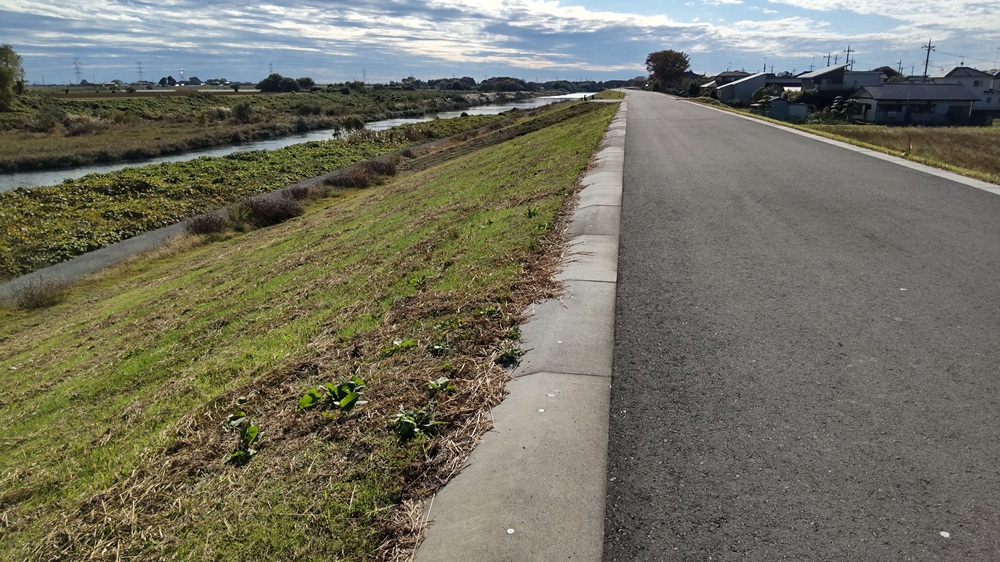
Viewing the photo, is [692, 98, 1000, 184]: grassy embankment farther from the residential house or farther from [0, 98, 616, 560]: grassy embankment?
the residential house

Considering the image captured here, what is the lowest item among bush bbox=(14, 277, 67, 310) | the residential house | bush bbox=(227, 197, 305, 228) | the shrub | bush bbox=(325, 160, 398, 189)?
bush bbox=(14, 277, 67, 310)

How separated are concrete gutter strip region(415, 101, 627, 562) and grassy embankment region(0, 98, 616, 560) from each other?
16 centimetres

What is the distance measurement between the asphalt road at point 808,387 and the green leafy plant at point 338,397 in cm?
180

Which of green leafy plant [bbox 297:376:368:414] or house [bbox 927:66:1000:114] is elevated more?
house [bbox 927:66:1000:114]

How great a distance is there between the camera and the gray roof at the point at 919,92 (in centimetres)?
5406

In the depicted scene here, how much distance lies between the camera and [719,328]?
182 inches

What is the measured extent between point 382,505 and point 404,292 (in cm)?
414

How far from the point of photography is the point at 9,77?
214ft

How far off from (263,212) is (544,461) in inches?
906

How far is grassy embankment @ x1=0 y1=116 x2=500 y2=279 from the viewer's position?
2136 cm

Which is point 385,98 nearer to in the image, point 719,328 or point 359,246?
point 359,246

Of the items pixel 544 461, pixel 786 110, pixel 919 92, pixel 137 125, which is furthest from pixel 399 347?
pixel 137 125

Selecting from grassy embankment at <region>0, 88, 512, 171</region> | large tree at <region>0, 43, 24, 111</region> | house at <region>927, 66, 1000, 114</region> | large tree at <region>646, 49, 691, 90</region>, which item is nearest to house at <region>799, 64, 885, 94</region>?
house at <region>927, 66, 1000, 114</region>

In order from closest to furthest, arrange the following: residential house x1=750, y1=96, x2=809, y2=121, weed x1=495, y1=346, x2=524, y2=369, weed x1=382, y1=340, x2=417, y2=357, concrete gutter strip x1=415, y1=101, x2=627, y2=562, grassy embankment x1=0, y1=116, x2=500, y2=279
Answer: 1. concrete gutter strip x1=415, y1=101, x2=627, y2=562
2. weed x1=495, y1=346, x2=524, y2=369
3. weed x1=382, y1=340, x2=417, y2=357
4. grassy embankment x1=0, y1=116, x2=500, y2=279
5. residential house x1=750, y1=96, x2=809, y2=121
